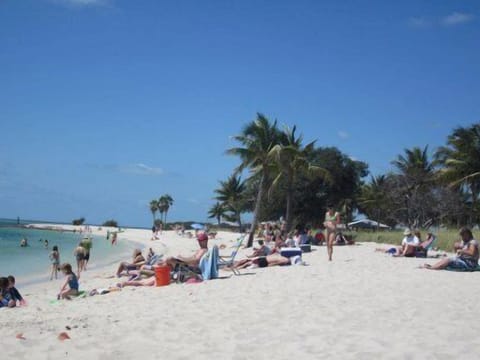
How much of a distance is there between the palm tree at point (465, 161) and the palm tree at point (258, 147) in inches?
454

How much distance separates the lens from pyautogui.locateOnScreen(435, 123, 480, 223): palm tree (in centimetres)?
2689

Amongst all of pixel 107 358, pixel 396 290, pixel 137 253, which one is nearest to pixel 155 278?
pixel 137 253

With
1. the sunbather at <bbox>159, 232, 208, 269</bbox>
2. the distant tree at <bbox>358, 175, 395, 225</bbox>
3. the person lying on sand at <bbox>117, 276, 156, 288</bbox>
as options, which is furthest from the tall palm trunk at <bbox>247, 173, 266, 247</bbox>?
the distant tree at <bbox>358, 175, 395, 225</bbox>

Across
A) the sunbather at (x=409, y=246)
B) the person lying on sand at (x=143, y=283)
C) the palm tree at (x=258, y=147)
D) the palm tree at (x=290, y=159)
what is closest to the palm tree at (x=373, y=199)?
the palm tree at (x=290, y=159)

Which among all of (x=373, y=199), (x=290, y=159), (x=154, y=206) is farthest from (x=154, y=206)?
(x=290, y=159)

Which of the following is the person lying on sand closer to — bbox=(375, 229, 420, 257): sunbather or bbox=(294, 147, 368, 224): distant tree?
bbox=(375, 229, 420, 257): sunbather

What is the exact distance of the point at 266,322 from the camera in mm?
5066

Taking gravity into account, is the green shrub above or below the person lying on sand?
above

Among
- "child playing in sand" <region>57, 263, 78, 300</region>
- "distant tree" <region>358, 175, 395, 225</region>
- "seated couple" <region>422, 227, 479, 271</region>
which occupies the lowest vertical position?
"child playing in sand" <region>57, 263, 78, 300</region>

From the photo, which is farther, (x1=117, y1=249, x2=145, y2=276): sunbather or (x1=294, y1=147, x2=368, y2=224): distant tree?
(x1=294, y1=147, x2=368, y2=224): distant tree

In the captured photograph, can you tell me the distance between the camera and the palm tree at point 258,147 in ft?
74.1

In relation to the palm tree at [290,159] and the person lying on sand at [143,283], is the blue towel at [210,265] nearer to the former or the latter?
the person lying on sand at [143,283]

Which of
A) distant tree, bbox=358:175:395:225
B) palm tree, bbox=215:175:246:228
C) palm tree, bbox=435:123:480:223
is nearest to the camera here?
palm tree, bbox=435:123:480:223

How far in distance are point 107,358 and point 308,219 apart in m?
32.8
